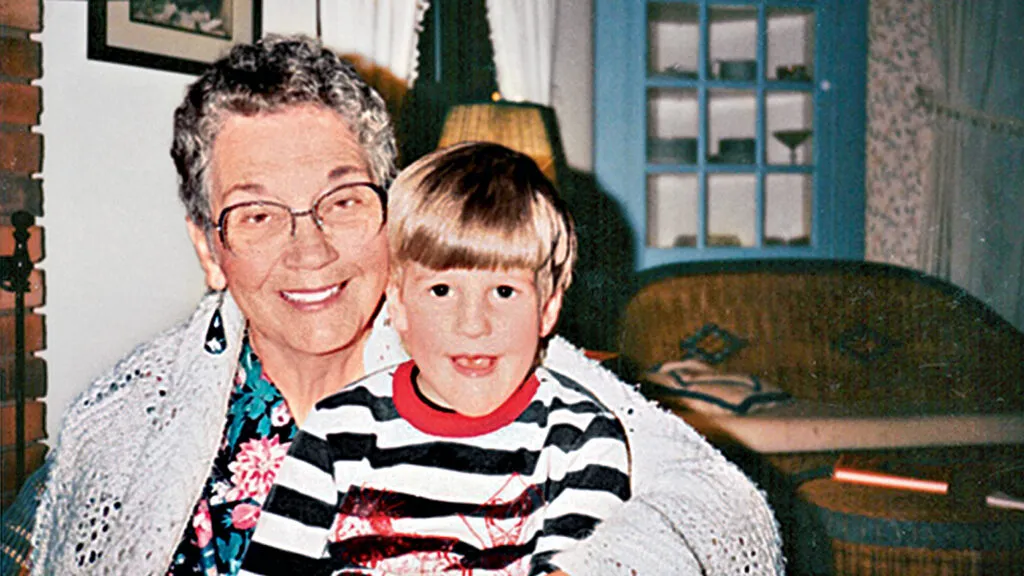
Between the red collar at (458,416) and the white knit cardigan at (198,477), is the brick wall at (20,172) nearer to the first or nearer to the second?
the white knit cardigan at (198,477)

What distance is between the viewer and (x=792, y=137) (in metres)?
1.12

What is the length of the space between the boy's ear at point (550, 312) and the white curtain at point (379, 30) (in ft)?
1.43

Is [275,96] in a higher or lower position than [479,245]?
higher

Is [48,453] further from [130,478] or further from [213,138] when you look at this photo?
[213,138]

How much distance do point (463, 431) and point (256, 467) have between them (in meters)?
0.35

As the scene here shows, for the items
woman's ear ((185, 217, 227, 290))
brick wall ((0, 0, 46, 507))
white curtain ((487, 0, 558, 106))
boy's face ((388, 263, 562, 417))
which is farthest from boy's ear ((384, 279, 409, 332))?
brick wall ((0, 0, 46, 507))

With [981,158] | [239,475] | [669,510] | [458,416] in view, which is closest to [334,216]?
[458,416]

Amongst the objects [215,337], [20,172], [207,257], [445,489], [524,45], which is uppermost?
[524,45]

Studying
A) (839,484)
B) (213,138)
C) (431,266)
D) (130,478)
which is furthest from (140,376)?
(839,484)

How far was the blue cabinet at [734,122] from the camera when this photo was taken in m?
1.07

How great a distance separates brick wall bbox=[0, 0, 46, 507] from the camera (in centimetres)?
110

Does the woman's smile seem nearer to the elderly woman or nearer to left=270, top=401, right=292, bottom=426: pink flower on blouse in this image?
the elderly woman

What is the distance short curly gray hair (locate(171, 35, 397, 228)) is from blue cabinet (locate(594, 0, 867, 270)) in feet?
1.06

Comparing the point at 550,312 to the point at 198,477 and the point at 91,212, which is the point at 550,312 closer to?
the point at 198,477
